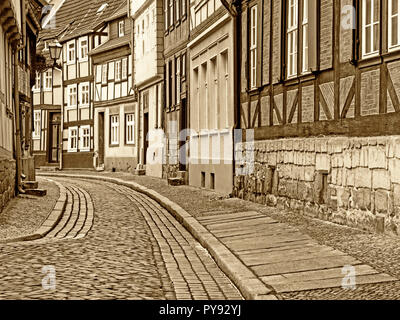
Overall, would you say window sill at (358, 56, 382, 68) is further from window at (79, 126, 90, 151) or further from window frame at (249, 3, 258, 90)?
window at (79, 126, 90, 151)

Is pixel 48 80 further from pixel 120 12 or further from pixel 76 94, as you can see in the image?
pixel 120 12

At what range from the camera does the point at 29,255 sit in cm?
1017

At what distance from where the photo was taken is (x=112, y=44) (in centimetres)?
4284

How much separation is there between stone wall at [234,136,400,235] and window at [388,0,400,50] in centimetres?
116

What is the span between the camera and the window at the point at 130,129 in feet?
134

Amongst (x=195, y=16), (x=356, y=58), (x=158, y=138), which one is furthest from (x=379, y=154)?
(x=158, y=138)

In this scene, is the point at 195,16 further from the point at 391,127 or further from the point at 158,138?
the point at 391,127

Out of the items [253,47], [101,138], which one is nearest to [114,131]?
[101,138]

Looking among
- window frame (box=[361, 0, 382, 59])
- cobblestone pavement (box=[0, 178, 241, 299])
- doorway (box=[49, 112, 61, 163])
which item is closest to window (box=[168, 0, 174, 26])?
cobblestone pavement (box=[0, 178, 241, 299])

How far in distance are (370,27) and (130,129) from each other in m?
30.0
